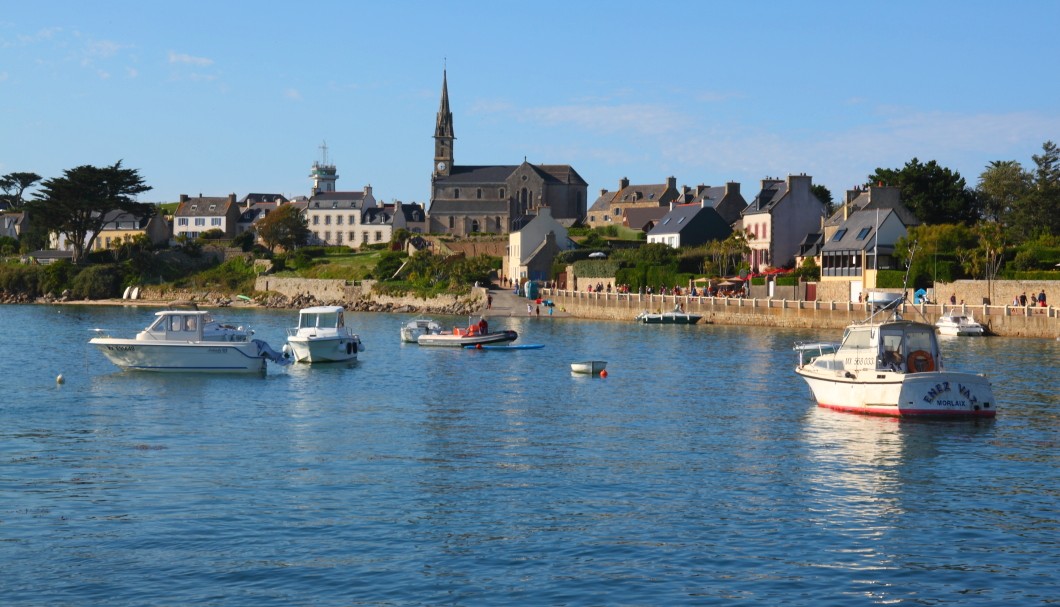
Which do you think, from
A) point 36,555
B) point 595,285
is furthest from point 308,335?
point 595,285

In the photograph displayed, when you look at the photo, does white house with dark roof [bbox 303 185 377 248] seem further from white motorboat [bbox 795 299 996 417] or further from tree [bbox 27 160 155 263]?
white motorboat [bbox 795 299 996 417]

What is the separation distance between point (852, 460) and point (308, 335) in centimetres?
3046

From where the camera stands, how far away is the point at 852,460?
2916 centimetres

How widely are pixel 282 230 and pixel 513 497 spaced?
400 feet

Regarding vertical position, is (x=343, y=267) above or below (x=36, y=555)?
above

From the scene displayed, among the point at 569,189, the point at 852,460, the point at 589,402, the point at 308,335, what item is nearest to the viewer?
the point at 852,460

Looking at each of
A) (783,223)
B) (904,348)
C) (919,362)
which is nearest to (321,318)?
(904,348)

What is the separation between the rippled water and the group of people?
28.1 m

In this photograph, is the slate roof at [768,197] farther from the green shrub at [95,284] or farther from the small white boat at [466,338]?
the green shrub at [95,284]

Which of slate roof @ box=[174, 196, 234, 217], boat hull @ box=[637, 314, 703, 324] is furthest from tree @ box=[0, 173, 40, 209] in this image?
boat hull @ box=[637, 314, 703, 324]

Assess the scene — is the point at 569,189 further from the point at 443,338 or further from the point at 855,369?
the point at 855,369

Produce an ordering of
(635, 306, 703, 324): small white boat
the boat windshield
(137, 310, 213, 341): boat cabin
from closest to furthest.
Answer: (137, 310, 213, 341): boat cabin, the boat windshield, (635, 306, 703, 324): small white boat

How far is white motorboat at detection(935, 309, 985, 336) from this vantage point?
227 feet

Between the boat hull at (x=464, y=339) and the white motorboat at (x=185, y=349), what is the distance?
16.8m
